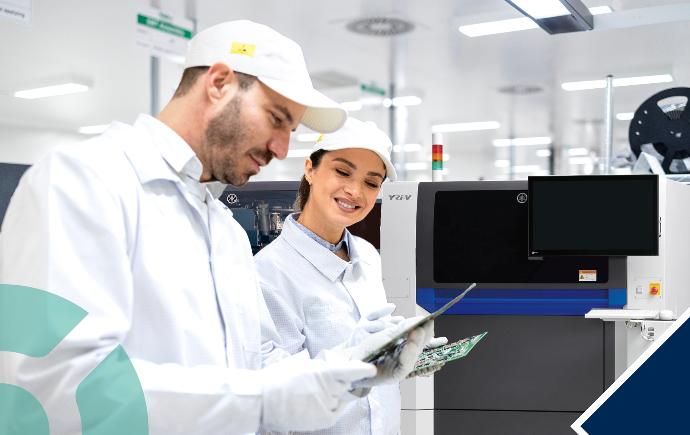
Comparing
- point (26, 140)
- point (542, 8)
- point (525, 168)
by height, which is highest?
point (26, 140)

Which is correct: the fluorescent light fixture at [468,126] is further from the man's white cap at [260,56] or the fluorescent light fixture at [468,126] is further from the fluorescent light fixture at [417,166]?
the man's white cap at [260,56]

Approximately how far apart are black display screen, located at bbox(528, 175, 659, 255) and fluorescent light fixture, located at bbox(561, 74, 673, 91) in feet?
22.1

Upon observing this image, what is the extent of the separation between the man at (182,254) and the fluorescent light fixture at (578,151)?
1446 cm

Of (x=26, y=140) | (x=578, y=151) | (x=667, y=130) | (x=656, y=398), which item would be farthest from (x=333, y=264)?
(x=578, y=151)

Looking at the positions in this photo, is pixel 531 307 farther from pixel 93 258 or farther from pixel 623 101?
pixel 623 101

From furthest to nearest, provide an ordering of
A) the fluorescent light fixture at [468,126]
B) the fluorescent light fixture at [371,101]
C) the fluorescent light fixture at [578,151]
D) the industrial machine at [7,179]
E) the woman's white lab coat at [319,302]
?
1. the fluorescent light fixture at [578,151]
2. the fluorescent light fixture at [468,126]
3. the fluorescent light fixture at [371,101]
4. the industrial machine at [7,179]
5. the woman's white lab coat at [319,302]

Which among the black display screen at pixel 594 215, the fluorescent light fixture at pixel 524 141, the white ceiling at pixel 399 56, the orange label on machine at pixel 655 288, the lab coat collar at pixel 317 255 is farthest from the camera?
the fluorescent light fixture at pixel 524 141

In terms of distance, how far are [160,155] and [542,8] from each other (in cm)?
229

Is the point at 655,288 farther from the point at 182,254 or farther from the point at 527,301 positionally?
the point at 182,254

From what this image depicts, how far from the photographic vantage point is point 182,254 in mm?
1194

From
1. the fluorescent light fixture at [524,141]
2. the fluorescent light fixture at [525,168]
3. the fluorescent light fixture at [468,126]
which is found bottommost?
the fluorescent light fixture at [525,168]

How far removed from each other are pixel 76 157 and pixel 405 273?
181 centimetres

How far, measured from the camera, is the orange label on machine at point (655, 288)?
2.60 metres

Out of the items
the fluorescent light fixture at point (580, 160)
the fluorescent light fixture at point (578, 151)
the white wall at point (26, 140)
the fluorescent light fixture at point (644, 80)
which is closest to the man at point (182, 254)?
the fluorescent light fixture at point (644, 80)
